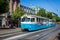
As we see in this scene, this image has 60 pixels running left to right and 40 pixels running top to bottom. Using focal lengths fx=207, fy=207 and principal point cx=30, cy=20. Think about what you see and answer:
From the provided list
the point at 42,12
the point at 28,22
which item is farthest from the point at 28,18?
the point at 42,12

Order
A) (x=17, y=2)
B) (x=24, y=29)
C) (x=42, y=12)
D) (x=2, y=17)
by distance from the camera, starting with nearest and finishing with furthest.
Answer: (x=24, y=29) → (x=2, y=17) → (x=17, y=2) → (x=42, y=12)

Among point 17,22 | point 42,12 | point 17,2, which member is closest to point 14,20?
point 17,22

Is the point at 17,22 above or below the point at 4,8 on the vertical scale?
below

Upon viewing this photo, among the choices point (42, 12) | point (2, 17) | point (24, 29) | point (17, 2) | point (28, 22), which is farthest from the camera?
point (42, 12)

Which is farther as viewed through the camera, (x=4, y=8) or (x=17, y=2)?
(x=17, y=2)

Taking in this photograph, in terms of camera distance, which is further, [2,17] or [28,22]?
[2,17]

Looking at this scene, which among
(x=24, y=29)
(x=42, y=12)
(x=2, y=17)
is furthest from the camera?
(x=42, y=12)

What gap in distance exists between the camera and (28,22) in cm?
3453

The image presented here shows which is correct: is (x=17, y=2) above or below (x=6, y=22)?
above

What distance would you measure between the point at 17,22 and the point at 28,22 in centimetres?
2763

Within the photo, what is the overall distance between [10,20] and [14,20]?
4.11ft

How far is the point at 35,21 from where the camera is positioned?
36.0 m

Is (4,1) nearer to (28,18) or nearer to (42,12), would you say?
(28,18)

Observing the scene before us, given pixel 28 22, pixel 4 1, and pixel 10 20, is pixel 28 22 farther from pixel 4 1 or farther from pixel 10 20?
pixel 10 20
